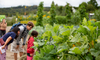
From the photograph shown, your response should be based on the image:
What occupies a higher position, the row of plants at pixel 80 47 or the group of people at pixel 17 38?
the row of plants at pixel 80 47

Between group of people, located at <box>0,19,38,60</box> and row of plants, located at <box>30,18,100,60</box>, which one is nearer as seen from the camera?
row of plants, located at <box>30,18,100,60</box>

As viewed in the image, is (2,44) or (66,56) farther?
(2,44)

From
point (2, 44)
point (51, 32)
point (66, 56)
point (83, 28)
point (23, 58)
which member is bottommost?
point (23, 58)

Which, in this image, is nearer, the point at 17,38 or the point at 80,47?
the point at 80,47

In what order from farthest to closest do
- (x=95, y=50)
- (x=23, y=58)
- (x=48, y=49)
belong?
(x=23, y=58), (x=48, y=49), (x=95, y=50)

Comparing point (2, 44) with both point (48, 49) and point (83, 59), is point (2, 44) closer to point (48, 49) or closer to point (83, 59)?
point (48, 49)

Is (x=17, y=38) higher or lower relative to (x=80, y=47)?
A: lower

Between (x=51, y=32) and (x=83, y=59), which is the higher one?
(x=51, y=32)

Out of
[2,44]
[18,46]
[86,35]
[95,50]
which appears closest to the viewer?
[95,50]

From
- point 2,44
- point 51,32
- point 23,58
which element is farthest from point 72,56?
point 23,58

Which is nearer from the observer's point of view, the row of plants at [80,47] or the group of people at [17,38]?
the row of plants at [80,47]

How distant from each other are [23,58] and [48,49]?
2751mm

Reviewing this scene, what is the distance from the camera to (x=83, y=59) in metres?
0.71

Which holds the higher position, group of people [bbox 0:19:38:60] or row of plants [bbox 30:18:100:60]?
row of plants [bbox 30:18:100:60]
